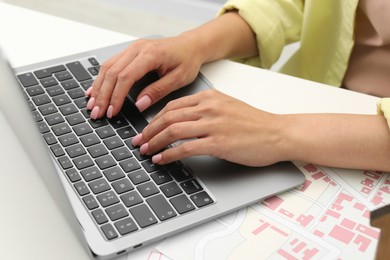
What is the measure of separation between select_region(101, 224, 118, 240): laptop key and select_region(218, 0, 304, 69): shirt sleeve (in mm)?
438

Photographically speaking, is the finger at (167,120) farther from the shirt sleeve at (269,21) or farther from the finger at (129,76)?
the shirt sleeve at (269,21)

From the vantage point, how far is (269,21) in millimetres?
834

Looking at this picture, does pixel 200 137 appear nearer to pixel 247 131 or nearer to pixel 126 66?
pixel 247 131

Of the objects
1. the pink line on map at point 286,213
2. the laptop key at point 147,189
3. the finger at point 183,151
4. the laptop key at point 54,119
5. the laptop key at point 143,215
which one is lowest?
the pink line on map at point 286,213

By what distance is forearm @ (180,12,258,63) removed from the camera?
29.8 inches

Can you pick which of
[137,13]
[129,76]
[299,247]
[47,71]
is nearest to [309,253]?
[299,247]

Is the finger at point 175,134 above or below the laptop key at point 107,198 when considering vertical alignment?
above

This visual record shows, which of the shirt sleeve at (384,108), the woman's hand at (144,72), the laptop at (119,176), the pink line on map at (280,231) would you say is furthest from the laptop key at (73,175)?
the shirt sleeve at (384,108)

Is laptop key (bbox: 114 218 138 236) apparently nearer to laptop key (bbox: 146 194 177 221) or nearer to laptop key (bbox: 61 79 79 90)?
laptop key (bbox: 146 194 177 221)

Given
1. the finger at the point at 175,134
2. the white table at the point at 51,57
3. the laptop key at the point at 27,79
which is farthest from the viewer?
the laptop key at the point at 27,79

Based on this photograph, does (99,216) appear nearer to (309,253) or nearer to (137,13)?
(309,253)

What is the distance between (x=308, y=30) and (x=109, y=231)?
1.79ft

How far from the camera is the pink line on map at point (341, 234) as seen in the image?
20.1 inches

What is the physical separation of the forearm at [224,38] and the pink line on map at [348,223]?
0.32 meters
